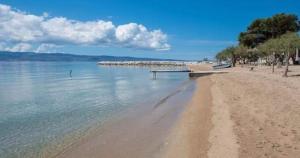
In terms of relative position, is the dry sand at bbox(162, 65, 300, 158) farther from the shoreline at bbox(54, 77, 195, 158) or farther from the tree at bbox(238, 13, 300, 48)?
the tree at bbox(238, 13, 300, 48)

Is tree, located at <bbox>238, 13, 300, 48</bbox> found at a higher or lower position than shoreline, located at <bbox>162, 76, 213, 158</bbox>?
higher

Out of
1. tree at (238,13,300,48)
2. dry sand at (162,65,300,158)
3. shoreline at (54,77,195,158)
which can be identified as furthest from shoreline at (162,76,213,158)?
tree at (238,13,300,48)

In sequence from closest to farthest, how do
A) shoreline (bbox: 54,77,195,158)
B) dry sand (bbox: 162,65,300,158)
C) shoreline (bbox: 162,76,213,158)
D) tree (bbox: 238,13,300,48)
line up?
dry sand (bbox: 162,65,300,158) < shoreline (bbox: 162,76,213,158) < shoreline (bbox: 54,77,195,158) < tree (bbox: 238,13,300,48)

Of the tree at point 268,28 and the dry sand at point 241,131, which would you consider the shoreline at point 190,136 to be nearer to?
the dry sand at point 241,131


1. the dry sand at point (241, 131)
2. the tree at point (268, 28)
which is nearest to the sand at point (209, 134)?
the dry sand at point (241, 131)

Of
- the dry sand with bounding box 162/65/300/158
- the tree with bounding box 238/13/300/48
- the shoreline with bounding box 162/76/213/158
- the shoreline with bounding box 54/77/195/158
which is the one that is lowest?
the shoreline with bounding box 54/77/195/158

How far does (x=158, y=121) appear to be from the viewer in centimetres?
1457

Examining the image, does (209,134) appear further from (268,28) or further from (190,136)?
(268,28)

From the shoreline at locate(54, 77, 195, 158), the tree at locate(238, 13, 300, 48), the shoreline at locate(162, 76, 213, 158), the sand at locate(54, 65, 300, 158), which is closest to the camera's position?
the sand at locate(54, 65, 300, 158)

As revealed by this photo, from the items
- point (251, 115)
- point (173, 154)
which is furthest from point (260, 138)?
point (251, 115)

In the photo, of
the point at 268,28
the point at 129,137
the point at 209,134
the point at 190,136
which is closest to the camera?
the point at 209,134

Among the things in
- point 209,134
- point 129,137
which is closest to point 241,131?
point 209,134

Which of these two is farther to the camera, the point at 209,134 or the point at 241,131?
the point at 209,134

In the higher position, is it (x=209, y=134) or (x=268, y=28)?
(x=268, y=28)
